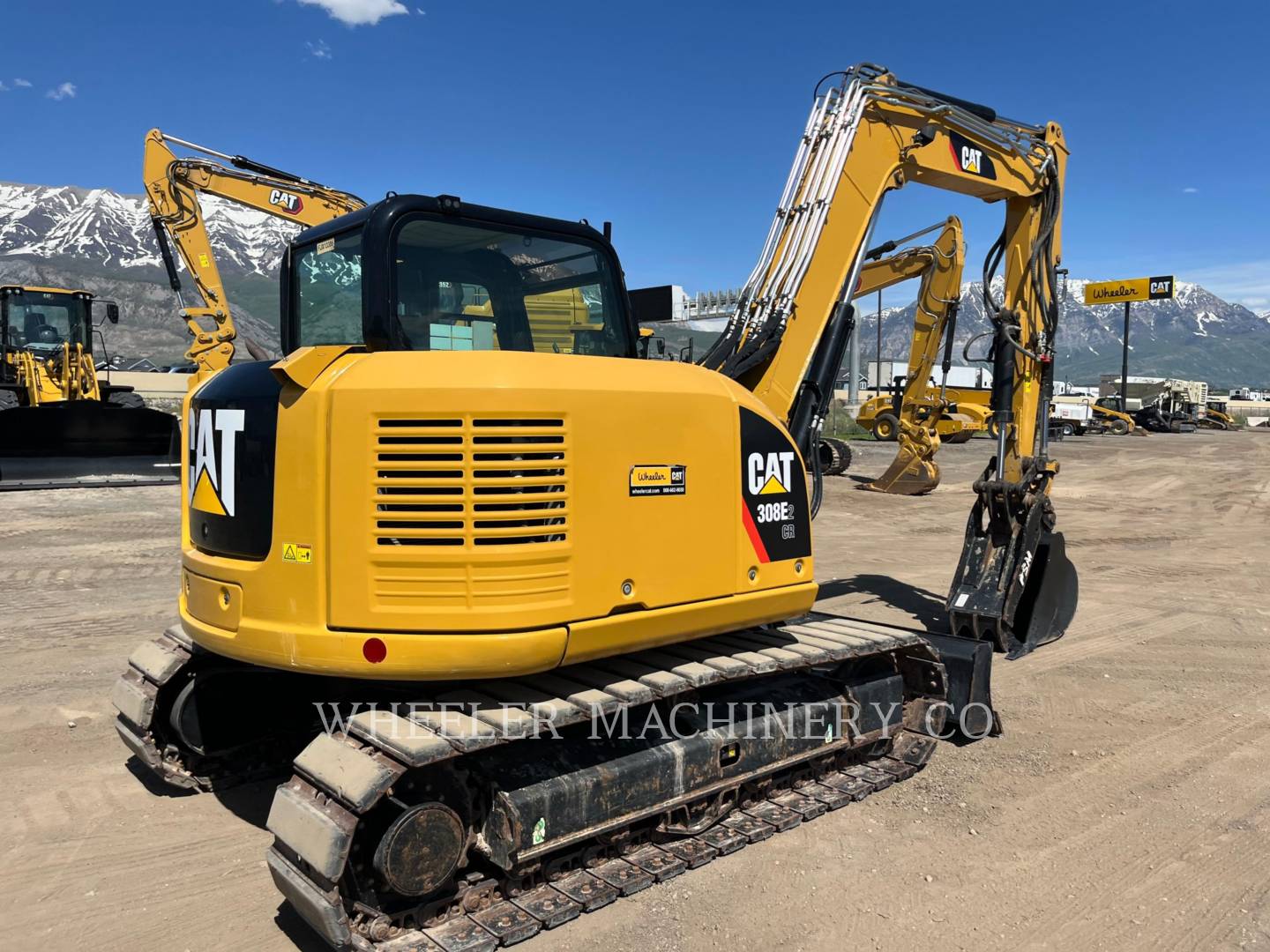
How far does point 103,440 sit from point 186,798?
47.0 feet

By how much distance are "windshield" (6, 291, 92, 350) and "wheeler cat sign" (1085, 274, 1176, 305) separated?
63.4m

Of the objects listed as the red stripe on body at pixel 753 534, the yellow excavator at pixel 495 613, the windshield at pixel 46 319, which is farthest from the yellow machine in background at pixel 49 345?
the red stripe on body at pixel 753 534

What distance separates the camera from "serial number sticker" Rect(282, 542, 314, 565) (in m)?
3.70

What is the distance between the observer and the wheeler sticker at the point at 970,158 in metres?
6.97

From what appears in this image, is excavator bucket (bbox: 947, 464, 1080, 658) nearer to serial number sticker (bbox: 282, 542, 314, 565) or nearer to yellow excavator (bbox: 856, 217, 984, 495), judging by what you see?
yellow excavator (bbox: 856, 217, 984, 495)

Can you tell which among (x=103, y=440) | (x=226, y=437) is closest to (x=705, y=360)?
(x=226, y=437)

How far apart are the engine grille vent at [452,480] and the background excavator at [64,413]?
15.2 meters

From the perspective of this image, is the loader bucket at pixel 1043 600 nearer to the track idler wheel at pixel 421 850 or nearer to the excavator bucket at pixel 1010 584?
the excavator bucket at pixel 1010 584

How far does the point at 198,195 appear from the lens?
16281 mm

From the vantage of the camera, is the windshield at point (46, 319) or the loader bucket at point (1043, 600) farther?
the windshield at point (46, 319)

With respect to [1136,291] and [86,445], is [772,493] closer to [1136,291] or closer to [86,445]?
[86,445]

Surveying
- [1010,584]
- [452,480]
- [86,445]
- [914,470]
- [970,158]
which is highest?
[970,158]

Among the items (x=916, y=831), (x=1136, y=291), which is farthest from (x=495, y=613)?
(x=1136, y=291)

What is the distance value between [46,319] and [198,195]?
17.5 feet
